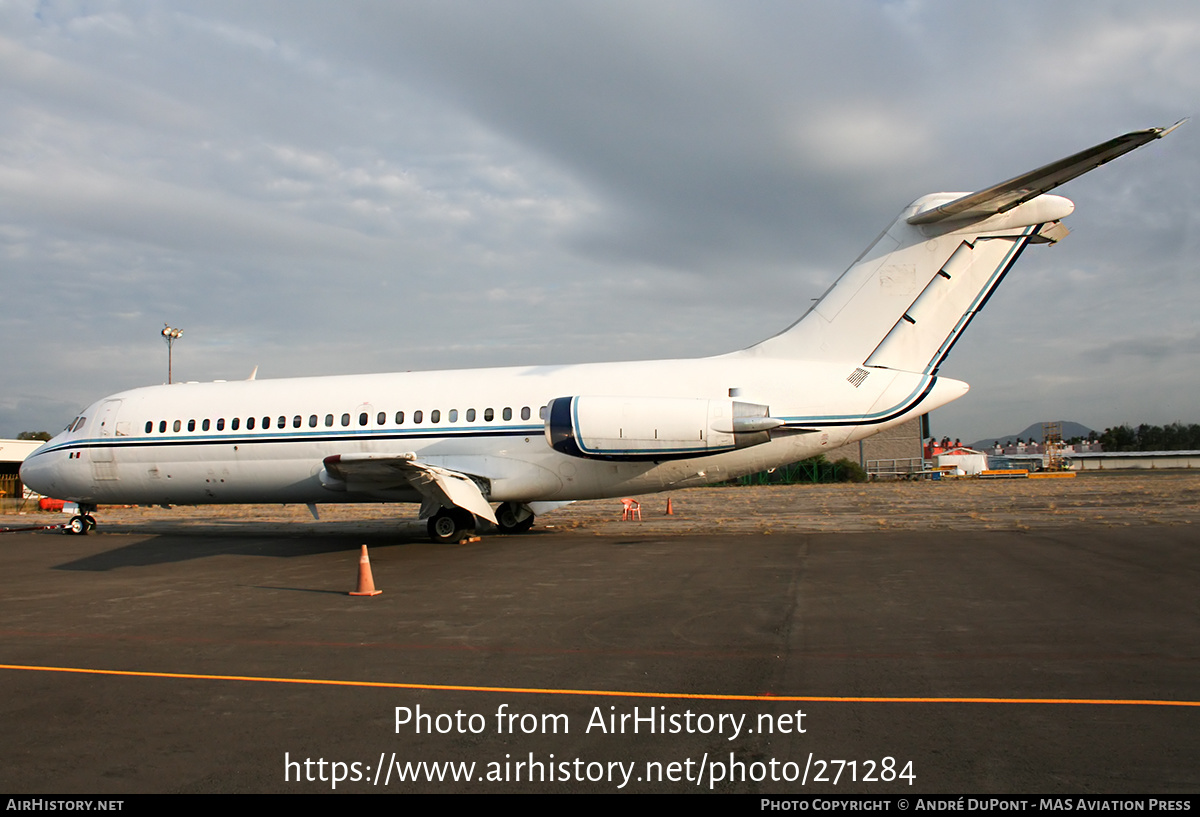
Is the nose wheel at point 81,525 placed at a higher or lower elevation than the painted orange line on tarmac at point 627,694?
higher

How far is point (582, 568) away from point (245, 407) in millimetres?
9802

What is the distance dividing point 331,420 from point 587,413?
633 cm

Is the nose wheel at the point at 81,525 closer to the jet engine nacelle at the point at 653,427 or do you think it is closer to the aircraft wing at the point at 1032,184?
the jet engine nacelle at the point at 653,427

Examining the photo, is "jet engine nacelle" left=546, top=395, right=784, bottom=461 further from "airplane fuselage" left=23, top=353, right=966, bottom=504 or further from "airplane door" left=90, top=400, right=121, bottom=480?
"airplane door" left=90, top=400, right=121, bottom=480

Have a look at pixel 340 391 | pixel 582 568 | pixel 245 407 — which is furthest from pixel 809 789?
pixel 245 407

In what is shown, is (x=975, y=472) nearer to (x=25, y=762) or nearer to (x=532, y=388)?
(x=532, y=388)

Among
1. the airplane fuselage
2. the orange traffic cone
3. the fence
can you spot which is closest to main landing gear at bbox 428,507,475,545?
the airplane fuselage

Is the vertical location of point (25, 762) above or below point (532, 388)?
below

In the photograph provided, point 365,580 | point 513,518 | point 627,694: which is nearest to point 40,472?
point 513,518

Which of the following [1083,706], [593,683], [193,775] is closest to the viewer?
[193,775]

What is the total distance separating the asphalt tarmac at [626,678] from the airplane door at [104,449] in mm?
7268

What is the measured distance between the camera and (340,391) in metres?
16.5

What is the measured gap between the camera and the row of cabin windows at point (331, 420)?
1518cm

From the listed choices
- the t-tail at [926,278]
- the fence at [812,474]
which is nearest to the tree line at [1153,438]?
the fence at [812,474]
